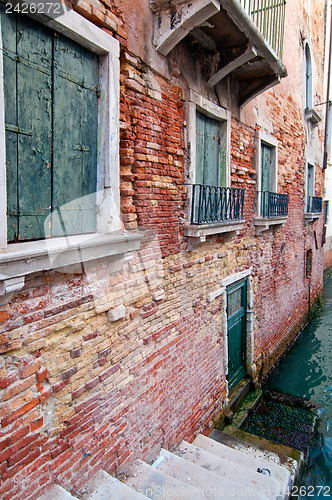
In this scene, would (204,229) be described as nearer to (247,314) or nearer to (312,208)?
(247,314)

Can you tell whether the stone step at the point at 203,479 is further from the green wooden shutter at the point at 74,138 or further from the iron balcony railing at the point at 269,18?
the iron balcony railing at the point at 269,18

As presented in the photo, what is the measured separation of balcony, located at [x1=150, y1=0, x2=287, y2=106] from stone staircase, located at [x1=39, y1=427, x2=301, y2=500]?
4088 mm

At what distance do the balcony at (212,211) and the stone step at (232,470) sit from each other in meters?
2.56

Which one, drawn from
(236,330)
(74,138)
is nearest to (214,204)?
(74,138)

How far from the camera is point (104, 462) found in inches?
115

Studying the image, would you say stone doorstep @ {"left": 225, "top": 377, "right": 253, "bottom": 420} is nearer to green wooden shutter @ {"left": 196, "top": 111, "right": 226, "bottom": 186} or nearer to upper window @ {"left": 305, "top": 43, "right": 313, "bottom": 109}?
green wooden shutter @ {"left": 196, "top": 111, "right": 226, "bottom": 186}

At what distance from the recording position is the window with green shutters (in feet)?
7.32

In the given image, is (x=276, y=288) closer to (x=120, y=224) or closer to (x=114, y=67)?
(x=120, y=224)

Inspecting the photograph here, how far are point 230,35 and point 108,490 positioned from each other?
15.8 ft

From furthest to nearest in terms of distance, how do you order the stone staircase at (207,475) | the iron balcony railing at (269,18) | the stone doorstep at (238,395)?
the stone doorstep at (238,395)
the iron balcony railing at (269,18)
the stone staircase at (207,475)

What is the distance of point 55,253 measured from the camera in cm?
230

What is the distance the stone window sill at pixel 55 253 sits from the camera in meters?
2.02

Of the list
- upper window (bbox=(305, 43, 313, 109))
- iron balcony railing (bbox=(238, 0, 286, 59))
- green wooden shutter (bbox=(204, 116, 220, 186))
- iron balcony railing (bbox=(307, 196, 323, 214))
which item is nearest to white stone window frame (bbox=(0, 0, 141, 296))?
green wooden shutter (bbox=(204, 116, 220, 186))

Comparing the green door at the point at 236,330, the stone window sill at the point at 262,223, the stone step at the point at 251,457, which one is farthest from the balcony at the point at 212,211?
the stone step at the point at 251,457
